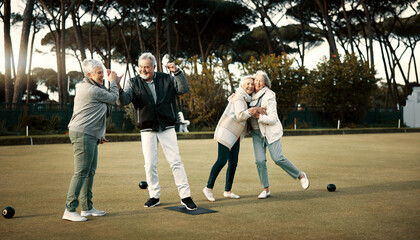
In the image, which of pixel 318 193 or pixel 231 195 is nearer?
pixel 231 195

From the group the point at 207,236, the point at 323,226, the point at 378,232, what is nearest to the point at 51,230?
the point at 207,236

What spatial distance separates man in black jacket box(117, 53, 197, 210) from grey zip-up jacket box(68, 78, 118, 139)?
404mm

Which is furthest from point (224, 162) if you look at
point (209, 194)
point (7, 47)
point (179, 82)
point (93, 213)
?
point (7, 47)

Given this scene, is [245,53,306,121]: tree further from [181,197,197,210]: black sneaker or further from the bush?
[181,197,197,210]: black sneaker

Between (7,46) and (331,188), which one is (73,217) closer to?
(331,188)

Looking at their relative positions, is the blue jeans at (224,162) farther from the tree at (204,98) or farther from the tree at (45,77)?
the tree at (45,77)

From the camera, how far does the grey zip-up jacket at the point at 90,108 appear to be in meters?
4.76

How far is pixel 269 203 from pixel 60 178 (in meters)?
3.74

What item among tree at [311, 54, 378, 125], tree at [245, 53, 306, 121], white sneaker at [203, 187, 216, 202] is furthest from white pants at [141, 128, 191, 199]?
tree at [311, 54, 378, 125]

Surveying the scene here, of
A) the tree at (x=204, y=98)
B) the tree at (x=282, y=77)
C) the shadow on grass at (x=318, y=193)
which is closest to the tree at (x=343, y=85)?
the tree at (x=282, y=77)

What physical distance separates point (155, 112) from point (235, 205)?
55.3 inches

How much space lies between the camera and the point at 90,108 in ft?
15.7

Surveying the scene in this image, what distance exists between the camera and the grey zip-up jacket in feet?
15.6

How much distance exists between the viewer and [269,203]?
18.6 feet
